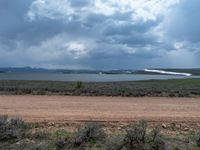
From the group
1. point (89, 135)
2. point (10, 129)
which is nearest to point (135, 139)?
point (89, 135)

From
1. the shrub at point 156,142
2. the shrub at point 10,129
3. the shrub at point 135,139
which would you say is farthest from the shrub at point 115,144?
the shrub at point 10,129

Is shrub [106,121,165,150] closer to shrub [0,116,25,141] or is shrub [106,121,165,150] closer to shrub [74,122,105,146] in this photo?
shrub [74,122,105,146]

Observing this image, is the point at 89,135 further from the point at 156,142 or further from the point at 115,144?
the point at 156,142

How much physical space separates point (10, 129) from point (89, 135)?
7.40 ft

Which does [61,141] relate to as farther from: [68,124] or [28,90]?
[28,90]

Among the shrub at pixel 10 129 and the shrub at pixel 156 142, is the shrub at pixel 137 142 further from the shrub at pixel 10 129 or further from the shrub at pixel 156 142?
the shrub at pixel 10 129

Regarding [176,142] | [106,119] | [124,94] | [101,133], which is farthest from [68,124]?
[124,94]

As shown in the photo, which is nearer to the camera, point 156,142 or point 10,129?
point 156,142

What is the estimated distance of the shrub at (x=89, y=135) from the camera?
10914mm

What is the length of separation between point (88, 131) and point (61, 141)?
0.96m

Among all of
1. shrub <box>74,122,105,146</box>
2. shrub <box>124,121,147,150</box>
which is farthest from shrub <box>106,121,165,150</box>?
shrub <box>74,122,105,146</box>

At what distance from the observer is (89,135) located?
1123 centimetres

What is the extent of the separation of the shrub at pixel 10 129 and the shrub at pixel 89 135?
172cm

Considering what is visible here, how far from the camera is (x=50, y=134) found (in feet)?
39.6
